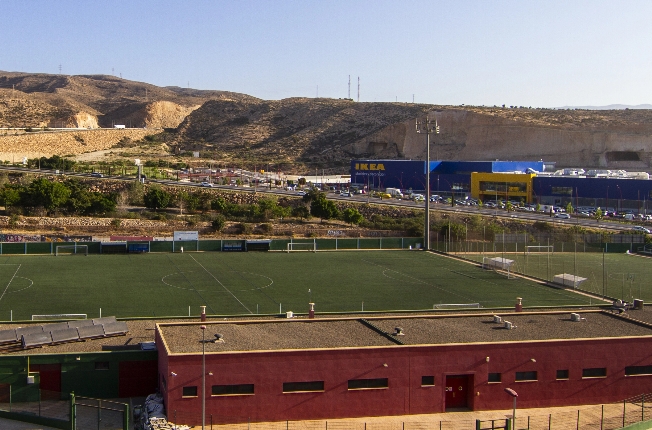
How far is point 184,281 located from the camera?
36625 millimetres

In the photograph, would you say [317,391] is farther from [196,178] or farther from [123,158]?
[123,158]

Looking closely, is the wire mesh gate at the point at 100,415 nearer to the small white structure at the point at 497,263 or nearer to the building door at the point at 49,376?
the building door at the point at 49,376

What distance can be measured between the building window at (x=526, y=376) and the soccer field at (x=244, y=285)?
9600 mm

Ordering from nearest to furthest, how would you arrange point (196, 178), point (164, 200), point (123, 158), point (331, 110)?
point (164, 200) < point (196, 178) < point (123, 158) < point (331, 110)

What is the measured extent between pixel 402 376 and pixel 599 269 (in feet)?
82.1

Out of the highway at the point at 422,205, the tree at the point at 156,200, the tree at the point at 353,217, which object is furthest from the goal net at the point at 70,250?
the highway at the point at 422,205

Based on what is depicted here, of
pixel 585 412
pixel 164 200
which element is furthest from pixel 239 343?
pixel 164 200

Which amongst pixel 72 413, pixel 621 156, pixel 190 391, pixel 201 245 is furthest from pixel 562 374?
pixel 621 156

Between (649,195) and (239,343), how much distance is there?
201 ft

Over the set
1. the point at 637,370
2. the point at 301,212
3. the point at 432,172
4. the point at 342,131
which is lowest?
the point at 637,370

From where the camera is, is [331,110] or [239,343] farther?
[331,110]

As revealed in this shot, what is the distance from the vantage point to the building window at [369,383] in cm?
2088

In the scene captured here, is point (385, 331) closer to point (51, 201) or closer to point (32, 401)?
point (32, 401)

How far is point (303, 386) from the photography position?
20.6m
